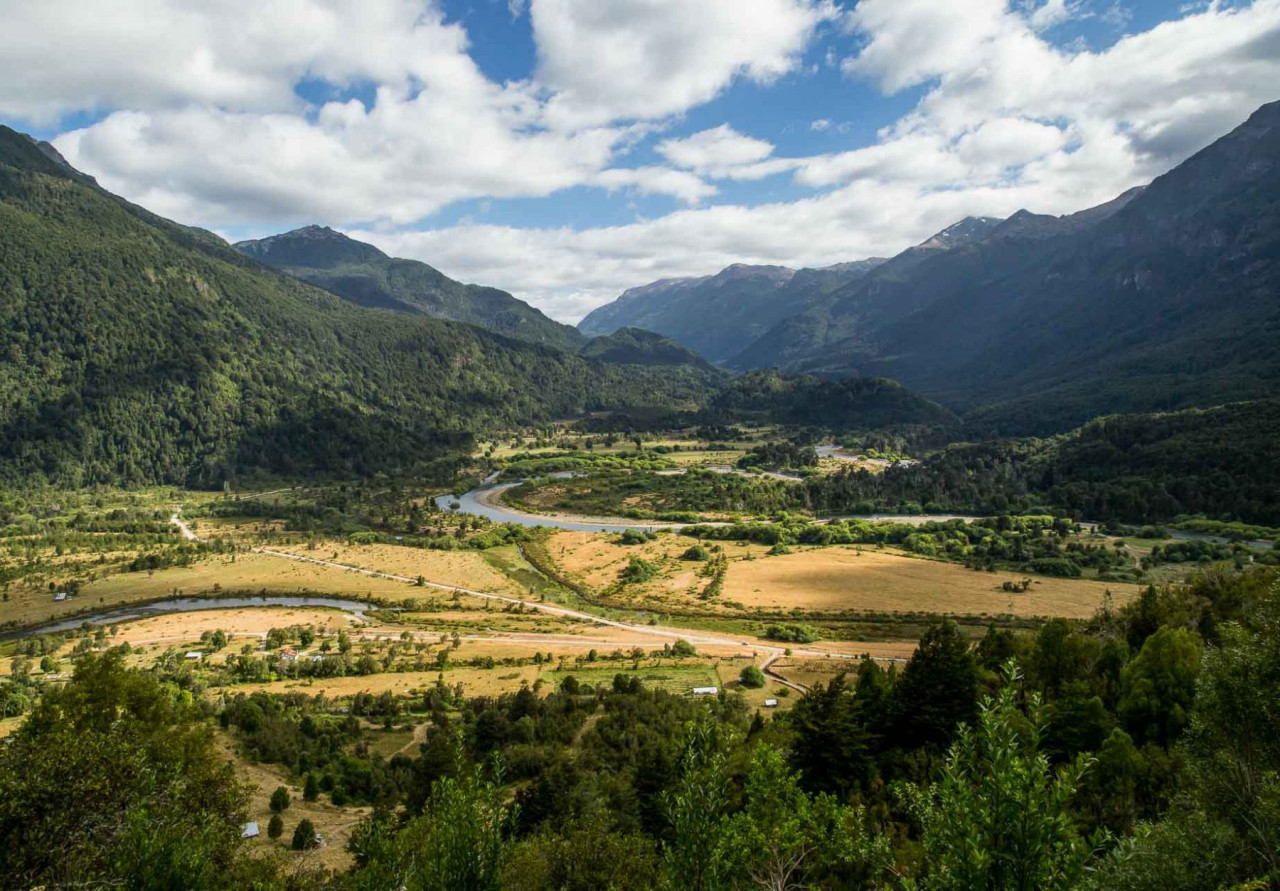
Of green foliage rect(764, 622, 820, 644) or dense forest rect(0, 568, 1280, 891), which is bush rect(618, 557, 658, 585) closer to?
green foliage rect(764, 622, 820, 644)

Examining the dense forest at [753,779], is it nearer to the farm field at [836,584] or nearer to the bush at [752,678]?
the bush at [752,678]

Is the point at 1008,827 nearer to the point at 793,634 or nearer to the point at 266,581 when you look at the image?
the point at 793,634

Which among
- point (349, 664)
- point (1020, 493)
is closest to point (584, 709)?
point (349, 664)

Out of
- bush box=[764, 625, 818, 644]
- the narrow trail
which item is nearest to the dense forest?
the narrow trail

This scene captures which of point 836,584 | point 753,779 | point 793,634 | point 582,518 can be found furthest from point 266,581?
point 753,779

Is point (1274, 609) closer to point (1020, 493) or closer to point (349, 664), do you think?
point (349, 664)

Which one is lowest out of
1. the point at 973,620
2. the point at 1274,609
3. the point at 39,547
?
the point at 973,620
